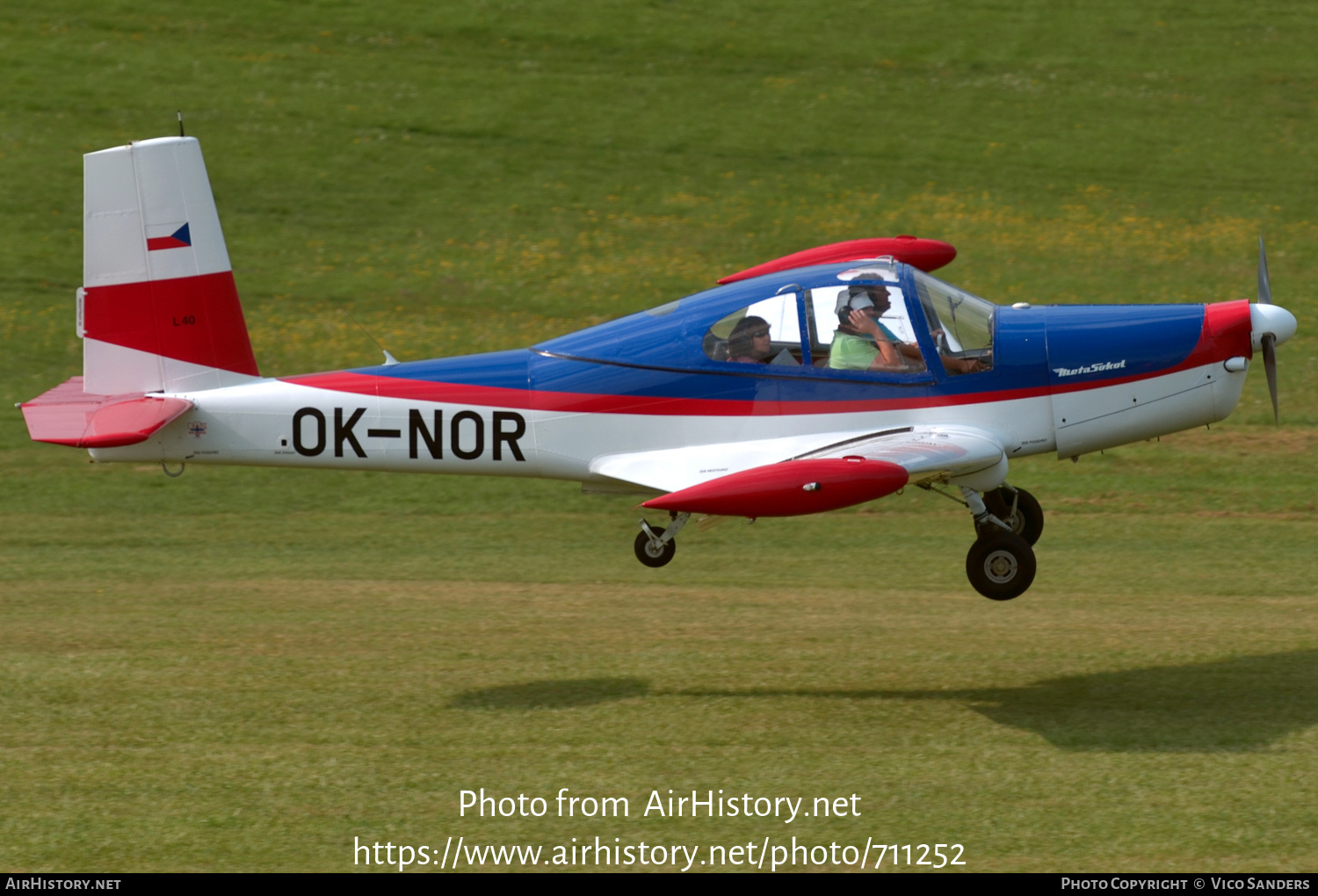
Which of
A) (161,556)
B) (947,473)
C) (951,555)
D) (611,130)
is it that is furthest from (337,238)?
(947,473)

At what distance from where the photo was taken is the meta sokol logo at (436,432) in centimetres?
1040

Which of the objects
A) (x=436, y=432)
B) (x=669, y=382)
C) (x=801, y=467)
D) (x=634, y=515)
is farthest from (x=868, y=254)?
(x=634, y=515)

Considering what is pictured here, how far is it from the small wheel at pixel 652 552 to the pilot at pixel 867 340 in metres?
1.85

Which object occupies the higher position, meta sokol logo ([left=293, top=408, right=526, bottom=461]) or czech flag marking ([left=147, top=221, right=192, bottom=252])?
czech flag marking ([left=147, top=221, right=192, bottom=252])

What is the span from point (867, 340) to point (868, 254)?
1.76 meters

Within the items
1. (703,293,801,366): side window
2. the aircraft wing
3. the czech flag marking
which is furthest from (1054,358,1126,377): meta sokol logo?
the czech flag marking

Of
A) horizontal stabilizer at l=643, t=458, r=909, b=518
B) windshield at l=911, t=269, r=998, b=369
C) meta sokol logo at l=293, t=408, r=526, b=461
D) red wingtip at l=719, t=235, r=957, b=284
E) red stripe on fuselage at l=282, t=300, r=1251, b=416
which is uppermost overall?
red wingtip at l=719, t=235, r=957, b=284

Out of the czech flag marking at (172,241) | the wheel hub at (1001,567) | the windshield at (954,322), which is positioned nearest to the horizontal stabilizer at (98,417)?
the czech flag marking at (172,241)

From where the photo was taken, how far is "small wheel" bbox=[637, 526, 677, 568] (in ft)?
34.2

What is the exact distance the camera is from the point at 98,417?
10.3 metres

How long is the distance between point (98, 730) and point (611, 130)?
21402 mm

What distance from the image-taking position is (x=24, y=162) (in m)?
27.8

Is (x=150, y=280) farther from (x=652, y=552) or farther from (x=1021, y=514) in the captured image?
(x=1021, y=514)

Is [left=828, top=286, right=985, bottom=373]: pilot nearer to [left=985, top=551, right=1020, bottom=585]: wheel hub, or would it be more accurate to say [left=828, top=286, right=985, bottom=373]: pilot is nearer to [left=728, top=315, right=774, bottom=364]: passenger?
[left=728, top=315, right=774, bottom=364]: passenger
